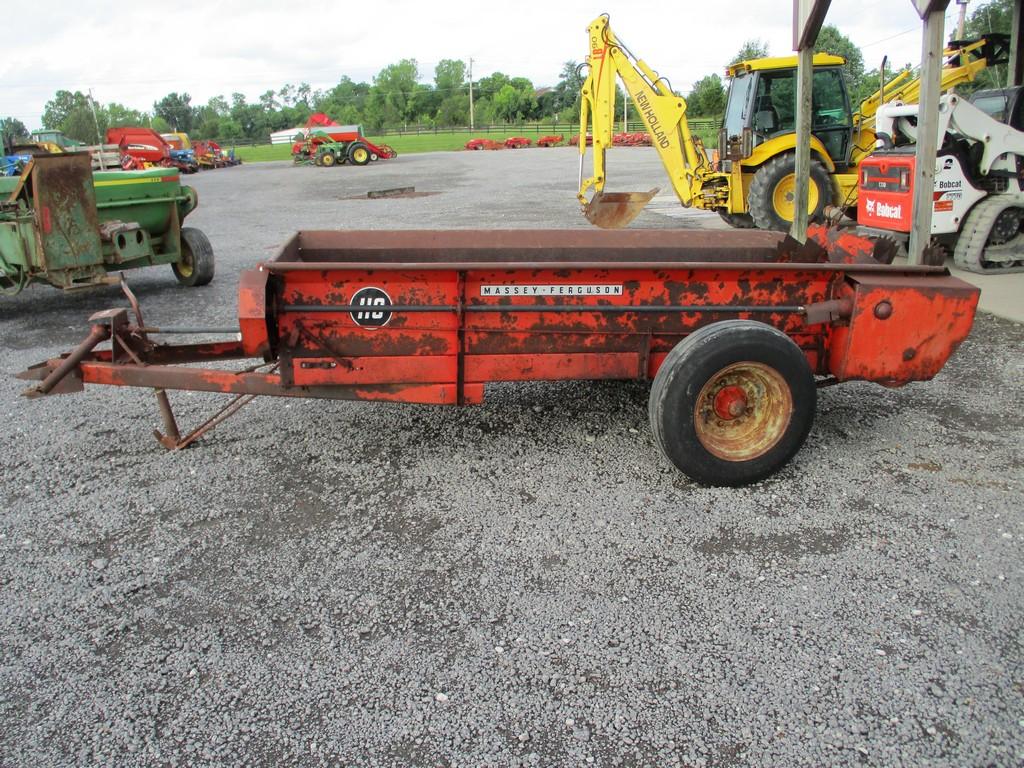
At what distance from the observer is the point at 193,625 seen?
3.15m

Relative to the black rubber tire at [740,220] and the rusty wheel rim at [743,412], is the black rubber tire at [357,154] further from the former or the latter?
the rusty wheel rim at [743,412]

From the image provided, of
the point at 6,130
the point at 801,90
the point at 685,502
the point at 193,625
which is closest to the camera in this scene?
the point at 193,625

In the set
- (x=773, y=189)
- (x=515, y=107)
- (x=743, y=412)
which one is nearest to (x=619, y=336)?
(x=743, y=412)

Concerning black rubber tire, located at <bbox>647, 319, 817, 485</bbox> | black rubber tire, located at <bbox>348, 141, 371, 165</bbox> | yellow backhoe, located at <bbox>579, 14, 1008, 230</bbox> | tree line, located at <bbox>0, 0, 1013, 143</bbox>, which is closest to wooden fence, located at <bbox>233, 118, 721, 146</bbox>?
tree line, located at <bbox>0, 0, 1013, 143</bbox>

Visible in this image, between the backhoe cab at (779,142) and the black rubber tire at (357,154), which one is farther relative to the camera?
the black rubber tire at (357,154)

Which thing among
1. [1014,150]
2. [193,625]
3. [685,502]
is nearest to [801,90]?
[1014,150]

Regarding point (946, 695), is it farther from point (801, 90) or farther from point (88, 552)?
point (801, 90)

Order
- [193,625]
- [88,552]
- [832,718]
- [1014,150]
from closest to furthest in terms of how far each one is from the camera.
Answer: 1. [832,718]
2. [193,625]
3. [88,552]
4. [1014,150]

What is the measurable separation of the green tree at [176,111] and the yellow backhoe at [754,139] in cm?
9263

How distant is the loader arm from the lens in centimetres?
1074

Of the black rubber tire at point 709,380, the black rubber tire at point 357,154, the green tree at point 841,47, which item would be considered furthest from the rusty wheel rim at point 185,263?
the green tree at point 841,47

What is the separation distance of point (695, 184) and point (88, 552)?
1006 cm

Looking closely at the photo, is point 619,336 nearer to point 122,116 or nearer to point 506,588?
point 506,588

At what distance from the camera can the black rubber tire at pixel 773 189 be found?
449 inches
